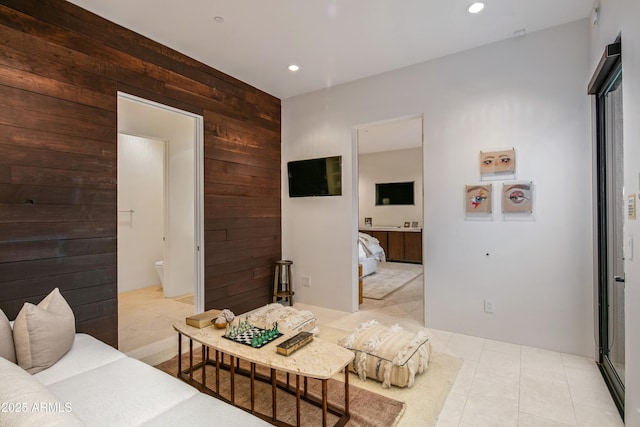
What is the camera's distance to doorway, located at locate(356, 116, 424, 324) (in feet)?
20.0

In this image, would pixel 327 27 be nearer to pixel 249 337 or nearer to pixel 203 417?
pixel 249 337

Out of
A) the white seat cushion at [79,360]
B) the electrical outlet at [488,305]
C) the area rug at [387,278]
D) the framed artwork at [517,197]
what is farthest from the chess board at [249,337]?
the area rug at [387,278]

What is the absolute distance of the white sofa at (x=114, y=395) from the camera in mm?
970

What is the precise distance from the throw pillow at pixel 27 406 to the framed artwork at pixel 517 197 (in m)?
3.28

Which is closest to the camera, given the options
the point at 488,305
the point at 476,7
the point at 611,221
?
the point at 611,221

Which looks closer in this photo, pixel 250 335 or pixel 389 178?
pixel 250 335

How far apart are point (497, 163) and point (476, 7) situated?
1.33m

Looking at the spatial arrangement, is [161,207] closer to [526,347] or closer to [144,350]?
[144,350]

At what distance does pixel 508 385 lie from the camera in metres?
2.31

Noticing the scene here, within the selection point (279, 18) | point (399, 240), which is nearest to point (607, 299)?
point (279, 18)

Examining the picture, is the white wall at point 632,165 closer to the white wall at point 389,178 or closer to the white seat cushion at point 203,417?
the white seat cushion at point 203,417

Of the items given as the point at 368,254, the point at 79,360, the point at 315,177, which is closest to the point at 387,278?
the point at 368,254

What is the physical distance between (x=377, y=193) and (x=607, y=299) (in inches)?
243

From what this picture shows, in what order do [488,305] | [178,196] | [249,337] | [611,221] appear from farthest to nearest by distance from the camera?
[178,196] < [488,305] < [611,221] < [249,337]
